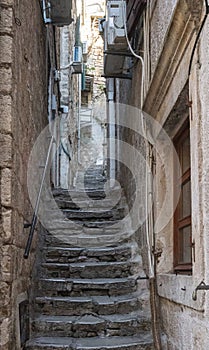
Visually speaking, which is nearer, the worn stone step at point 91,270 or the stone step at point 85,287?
the stone step at point 85,287

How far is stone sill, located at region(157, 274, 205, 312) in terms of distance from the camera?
8.07 ft

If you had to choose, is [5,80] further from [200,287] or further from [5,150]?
[200,287]

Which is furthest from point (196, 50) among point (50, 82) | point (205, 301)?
point (50, 82)

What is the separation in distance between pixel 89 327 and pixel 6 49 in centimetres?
219

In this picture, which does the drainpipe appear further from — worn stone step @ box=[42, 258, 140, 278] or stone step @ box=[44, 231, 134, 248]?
worn stone step @ box=[42, 258, 140, 278]

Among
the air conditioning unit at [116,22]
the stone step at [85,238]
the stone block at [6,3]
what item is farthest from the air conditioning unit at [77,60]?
the stone block at [6,3]

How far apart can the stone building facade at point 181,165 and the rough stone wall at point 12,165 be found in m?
0.94

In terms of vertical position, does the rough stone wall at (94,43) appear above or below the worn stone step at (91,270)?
above

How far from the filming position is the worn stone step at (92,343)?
3.51 metres

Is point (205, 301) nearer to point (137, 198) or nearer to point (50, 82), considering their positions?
point (137, 198)

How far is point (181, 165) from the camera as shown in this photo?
353 centimetres

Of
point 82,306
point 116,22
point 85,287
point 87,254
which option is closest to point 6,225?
point 82,306

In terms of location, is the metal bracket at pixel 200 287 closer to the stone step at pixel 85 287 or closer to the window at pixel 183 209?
the window at pixel 183 209

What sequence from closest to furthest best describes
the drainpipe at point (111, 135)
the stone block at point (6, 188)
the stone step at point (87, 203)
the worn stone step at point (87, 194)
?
the stone block at point (6, 188), the stone step at point (87, 203), the worn stone step at point (87, 194), the drainpipe at point (111, 135)
